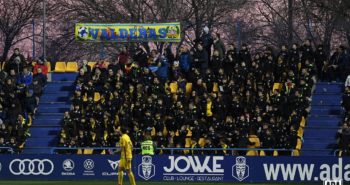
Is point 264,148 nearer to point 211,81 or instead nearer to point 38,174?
point 211,81

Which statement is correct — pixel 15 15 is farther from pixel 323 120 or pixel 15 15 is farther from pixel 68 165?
pixel 323 120

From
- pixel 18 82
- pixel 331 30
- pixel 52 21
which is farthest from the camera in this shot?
pixel 52 21

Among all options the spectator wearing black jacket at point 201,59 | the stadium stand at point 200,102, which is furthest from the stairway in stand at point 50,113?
the spectator wearing black jacket at point 201,59

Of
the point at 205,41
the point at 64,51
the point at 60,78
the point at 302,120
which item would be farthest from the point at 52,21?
the point at 302,120

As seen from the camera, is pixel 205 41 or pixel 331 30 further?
pixel 331 30

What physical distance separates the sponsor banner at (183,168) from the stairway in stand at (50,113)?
259 cm

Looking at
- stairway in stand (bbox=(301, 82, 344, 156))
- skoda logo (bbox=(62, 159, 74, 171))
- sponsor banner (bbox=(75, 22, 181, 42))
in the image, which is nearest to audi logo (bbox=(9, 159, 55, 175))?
skoda logo (bbox=(62, 159, 74, 171))

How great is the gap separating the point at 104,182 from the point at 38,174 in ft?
10.1

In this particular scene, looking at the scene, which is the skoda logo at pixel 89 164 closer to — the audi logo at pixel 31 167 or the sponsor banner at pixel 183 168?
the sponsor banner at pixel 183 168

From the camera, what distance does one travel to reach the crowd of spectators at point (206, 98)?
42.6 m

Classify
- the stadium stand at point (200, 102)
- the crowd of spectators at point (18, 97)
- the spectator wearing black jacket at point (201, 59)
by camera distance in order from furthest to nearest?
the spectator wearing black jacket at point (201, 59), the crowd of spectators at point (18, 97), the stadium stand at point (200, 102)

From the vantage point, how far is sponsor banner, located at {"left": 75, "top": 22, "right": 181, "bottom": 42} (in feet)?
159

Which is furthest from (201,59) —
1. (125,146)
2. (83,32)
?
(125,146)

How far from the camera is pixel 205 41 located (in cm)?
4594
